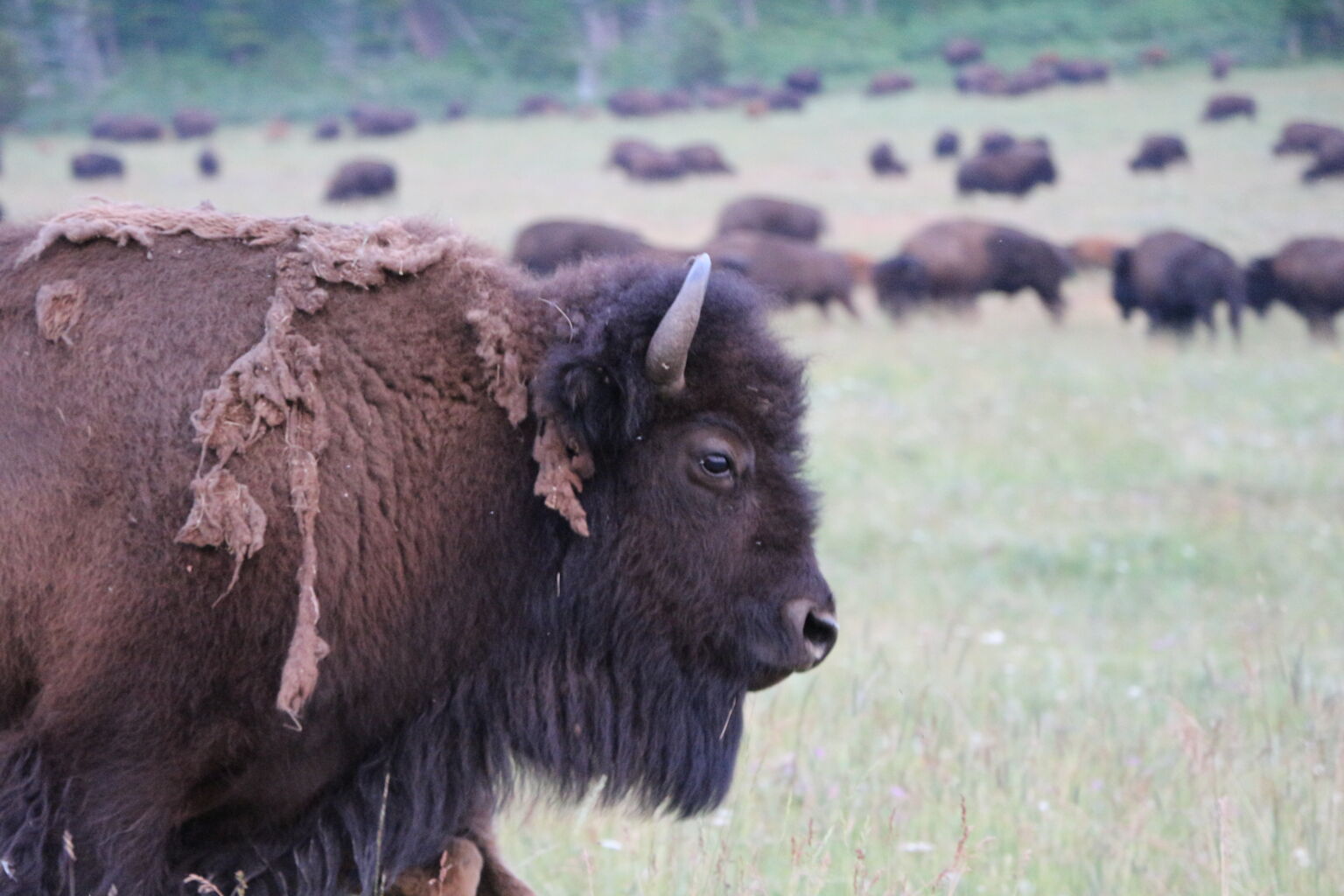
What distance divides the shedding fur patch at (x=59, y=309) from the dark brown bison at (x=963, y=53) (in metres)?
59.4

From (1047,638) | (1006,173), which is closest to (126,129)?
(1006,173)

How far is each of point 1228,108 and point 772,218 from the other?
77.1ft

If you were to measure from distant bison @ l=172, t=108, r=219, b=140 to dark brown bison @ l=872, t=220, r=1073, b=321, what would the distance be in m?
31.9

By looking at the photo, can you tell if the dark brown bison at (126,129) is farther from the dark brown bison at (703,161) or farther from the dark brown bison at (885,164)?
the dark brown bison at (885,164)

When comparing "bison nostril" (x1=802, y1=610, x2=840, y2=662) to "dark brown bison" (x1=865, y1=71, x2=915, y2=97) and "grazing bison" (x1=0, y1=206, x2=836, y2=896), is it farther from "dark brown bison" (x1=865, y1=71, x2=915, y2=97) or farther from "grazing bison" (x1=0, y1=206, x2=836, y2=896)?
"dark brown bison" (x1=865, y1=71, x2=915, y2=97)

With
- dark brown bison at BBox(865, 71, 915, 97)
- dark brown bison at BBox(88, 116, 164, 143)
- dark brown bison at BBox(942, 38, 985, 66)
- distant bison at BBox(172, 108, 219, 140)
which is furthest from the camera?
dark brown bison at BBox(942, 38, 985, 66)

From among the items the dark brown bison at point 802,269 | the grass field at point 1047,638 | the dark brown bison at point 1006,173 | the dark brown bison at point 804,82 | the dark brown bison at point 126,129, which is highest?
the grass field at point 1047,638

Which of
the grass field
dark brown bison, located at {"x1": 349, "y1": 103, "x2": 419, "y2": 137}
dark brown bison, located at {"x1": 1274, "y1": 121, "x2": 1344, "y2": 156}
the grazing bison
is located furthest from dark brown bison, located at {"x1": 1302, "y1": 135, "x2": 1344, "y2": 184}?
the grazing bison

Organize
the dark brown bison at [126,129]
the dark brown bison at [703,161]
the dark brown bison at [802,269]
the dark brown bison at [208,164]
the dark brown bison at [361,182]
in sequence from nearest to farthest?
the dark brown bison at [802,269] < the dark brown bison at [361,182] < the dark brown bison at [208,164] < the dark brown bison at [703,161] < the dark brown bison at [126,129]

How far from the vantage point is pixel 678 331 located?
2.93 m

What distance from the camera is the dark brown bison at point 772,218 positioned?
2645 centimetres

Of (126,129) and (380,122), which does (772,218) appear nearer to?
(380,122)

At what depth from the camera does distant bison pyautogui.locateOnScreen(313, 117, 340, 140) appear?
46300 mm

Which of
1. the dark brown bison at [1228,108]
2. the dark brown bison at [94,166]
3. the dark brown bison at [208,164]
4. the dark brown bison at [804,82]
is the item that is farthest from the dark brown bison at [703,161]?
the dark brown bison at [804,82]
